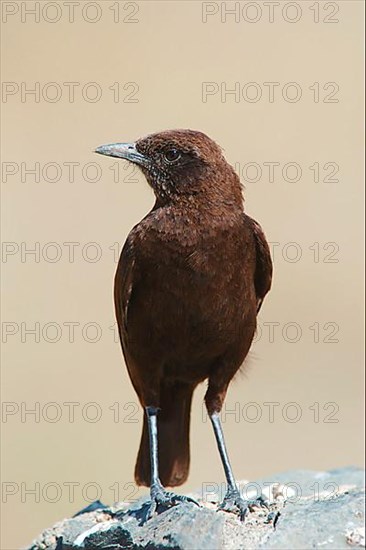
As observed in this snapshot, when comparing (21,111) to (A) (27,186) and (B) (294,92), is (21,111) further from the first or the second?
(B) (294,92)

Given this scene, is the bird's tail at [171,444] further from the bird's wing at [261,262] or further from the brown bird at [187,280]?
the bird's wing at [261,262]

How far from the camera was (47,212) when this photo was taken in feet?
47.0

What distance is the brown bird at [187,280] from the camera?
7668 mm

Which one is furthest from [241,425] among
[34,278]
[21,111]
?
[21,111]

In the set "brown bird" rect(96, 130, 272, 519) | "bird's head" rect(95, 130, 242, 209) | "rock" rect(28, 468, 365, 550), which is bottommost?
"rock" rect(28, 468, 365, 550)

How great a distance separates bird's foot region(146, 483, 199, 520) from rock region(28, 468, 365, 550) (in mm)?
70

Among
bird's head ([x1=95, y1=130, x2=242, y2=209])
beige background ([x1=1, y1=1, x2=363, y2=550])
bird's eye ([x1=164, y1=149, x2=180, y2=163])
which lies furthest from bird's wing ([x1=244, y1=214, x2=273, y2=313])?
beige background ([x1=1, y1=1, x2=363, y2=550])

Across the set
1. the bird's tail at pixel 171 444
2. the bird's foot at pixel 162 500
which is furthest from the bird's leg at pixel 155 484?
the bird's tail at pixel 171 444

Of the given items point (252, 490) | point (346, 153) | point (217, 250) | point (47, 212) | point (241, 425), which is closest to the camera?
point (217, 250)

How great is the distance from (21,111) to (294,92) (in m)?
3.44

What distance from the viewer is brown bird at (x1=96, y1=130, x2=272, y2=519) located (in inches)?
302

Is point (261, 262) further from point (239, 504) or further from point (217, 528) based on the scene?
point (217, 528)

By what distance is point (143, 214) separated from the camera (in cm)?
1442

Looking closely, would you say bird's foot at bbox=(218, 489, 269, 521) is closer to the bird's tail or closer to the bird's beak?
the bird's tail
